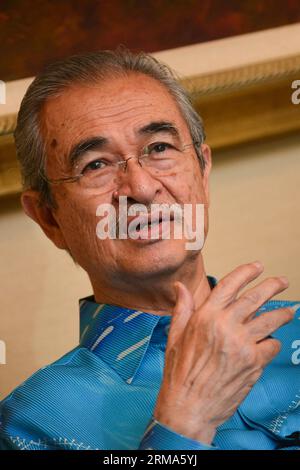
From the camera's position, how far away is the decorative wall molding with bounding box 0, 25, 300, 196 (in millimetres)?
2049

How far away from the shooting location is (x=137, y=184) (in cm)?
150

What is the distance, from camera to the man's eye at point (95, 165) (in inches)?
61.4

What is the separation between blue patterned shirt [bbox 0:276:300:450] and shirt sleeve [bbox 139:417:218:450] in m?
0.07

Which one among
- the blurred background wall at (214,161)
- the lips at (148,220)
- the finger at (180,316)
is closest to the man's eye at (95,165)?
the lips at (148,220)

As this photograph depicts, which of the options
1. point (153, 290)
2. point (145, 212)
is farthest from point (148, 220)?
point (153, 290)

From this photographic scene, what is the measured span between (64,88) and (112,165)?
0.15 m

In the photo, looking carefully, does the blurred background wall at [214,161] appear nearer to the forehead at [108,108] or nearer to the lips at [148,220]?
the forehead at [108,108]

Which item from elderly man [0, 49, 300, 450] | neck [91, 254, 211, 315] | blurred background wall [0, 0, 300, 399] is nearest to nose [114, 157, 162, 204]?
elderly man [0, 49, 300, 450]

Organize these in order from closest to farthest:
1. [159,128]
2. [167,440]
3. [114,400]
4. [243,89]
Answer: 1. [167,440]
2. [114,400]
3. [159,128]
4. [243,89]

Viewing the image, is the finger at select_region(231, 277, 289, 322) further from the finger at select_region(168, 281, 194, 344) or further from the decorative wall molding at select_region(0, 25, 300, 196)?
the decorative wall molding at select_region(0, 25, 300, 196)

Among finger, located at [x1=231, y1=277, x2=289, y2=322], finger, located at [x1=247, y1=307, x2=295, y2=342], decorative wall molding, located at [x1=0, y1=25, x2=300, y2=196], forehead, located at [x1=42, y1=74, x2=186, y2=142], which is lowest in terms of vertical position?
finger, located at [x1=247, y1=307, x2=295, y2=342]

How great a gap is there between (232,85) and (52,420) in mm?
863

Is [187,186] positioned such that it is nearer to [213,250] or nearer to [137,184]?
[137,184]

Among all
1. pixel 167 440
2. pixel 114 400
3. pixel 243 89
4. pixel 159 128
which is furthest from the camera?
pixel 243 89
